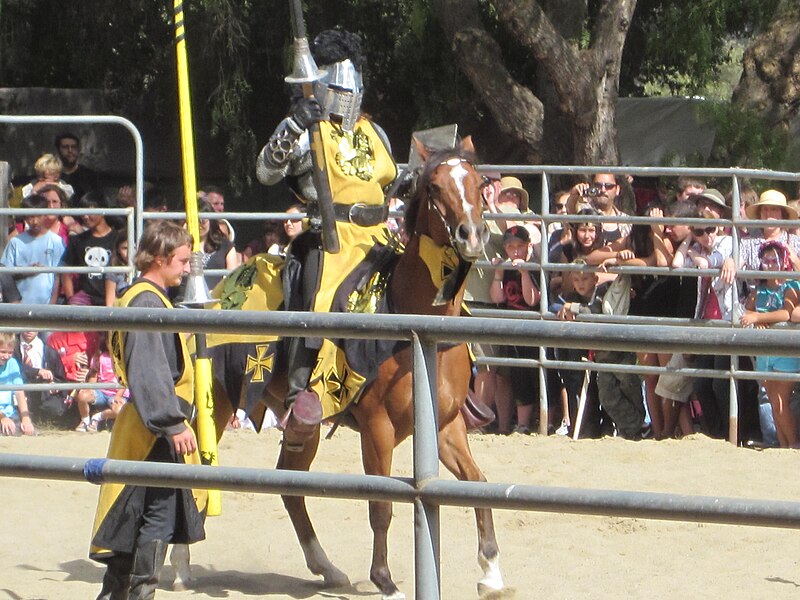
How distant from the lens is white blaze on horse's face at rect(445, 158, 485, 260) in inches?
201

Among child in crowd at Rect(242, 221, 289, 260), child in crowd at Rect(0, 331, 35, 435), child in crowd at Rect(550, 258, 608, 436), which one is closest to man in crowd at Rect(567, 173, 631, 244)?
child in crowd at Rect(550, 258, 608, 436)

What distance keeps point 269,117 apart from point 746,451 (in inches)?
295

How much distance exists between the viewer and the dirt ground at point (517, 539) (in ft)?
18.4

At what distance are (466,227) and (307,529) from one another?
1642 millimetres

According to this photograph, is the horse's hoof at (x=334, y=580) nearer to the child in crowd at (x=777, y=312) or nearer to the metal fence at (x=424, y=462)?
the metal fence at (x=424, y=462)

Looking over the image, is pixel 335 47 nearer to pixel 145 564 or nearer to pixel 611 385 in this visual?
pixel 145 564

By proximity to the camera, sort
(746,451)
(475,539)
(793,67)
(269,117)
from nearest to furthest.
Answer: (475,539) < (746,451) < (793,67) < (269,117)

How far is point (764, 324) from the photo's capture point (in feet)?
26.7

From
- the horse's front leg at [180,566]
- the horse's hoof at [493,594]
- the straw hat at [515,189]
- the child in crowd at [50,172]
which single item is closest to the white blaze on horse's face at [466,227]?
the horse's hoof at [493,594]

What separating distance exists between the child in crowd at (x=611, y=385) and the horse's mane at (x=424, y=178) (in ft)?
11.0

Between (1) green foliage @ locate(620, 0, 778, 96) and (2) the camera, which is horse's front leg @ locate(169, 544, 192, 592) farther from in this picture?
(1) green foliage @ locate(620, 0, 778, 96)

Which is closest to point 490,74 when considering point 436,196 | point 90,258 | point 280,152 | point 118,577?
point 90,258

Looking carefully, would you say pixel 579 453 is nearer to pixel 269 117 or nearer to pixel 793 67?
pixel 793 67

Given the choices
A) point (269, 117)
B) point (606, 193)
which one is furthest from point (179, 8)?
point (269, 117)
